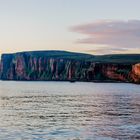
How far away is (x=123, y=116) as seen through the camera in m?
67.1

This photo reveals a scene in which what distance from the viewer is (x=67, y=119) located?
62.6 m

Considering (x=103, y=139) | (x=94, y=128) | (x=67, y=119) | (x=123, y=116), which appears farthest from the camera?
(x=123, y=116)

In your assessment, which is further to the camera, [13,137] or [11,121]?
[11,121]

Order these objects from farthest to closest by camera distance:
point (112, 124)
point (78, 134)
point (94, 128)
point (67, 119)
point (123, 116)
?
1. point (123, 116)
2. point (67, 119)
3. point (112, 124)
4. point (94, 128)
5. point (78, 134)

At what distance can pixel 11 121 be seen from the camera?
2301 inches

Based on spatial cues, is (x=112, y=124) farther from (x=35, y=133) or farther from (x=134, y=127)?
(x=35, y=133)

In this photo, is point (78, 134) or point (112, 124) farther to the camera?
point (112, 124)

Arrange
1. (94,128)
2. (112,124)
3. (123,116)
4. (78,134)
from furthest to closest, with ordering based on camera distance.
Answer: (123,116) → (112,124) → (94,128) → (78,134)

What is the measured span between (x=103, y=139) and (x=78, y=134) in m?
4.16

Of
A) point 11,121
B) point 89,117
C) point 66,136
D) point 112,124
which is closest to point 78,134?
point 66,136

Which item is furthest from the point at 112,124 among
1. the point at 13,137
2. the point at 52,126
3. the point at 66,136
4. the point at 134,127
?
the point at 13,137

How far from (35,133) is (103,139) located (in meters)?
7.89

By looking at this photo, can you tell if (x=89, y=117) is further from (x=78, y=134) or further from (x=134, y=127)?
(x=78, y=134)

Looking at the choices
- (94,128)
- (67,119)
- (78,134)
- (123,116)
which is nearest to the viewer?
(78,134)
